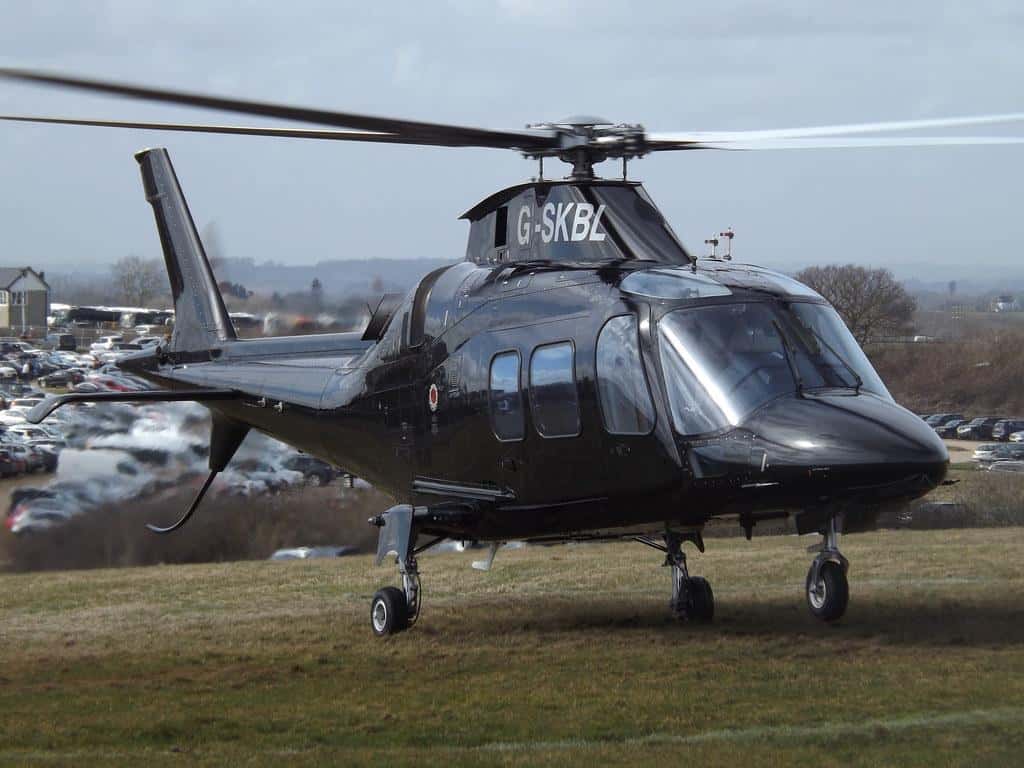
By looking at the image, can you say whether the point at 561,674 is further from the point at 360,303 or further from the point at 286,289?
the point at 286,289

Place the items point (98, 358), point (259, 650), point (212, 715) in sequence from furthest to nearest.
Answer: point (98, 358), point (259, 650), point (212, 715)

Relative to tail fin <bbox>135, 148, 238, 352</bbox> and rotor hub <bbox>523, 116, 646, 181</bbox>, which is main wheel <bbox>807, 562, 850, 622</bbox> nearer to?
rotor hub <bbox>523, 116, 646, 181</bbox>

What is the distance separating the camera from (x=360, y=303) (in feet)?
55.1

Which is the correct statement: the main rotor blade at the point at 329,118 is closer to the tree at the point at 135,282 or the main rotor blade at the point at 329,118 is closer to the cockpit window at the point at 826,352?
the cockpit window at the point at 826,352

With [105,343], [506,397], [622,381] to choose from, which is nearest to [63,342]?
[105,343]

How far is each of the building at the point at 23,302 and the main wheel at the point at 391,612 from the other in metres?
52.8

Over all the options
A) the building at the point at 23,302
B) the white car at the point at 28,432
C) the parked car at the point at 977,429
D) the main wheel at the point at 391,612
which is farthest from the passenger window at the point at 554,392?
the building at the point at 23,302

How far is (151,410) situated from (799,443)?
48.8 ft

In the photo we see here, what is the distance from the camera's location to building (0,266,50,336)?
63.8 metres

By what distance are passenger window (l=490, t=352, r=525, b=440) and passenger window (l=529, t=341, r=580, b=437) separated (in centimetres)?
20

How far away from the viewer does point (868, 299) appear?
31734 millimetres

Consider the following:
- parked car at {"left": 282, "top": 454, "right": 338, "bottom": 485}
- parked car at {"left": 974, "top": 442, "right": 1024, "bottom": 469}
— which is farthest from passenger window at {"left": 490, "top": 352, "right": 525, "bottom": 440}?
parked car at {"left": 974, "top": 442, "right": 1024, "bottom": 469}

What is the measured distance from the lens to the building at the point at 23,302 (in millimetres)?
63781

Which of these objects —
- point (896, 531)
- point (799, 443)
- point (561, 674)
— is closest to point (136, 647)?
point (561, 674)
